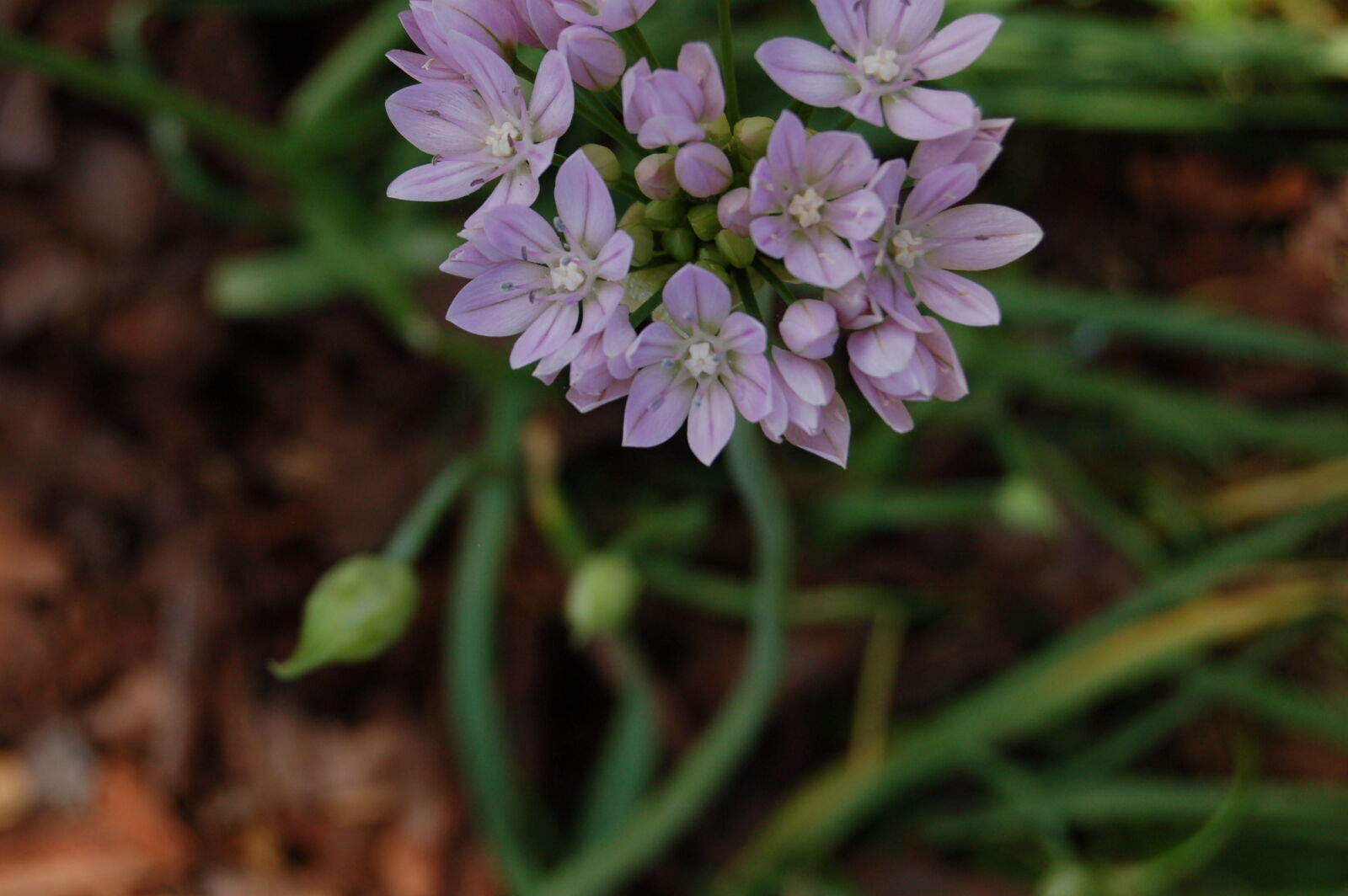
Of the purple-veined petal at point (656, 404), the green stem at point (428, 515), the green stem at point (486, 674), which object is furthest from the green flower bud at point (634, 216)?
the green stem at point (486, 674)

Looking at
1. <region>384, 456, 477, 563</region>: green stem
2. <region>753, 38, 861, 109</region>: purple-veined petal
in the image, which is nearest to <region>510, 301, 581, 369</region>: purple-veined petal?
<region>753, 38, 861, 109</region>: purple-veined petal

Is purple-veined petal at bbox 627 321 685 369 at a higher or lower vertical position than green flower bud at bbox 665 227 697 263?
lower

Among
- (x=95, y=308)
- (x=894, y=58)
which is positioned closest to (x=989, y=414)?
(x=894, y=58)

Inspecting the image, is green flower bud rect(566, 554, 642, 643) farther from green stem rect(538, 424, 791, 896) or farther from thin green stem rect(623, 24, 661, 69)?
thin green stem rect(623, 24, 661, 69)

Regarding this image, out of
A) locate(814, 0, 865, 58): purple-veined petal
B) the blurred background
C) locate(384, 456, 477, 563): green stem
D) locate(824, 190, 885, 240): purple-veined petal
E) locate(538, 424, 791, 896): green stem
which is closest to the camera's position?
locate(824, 190, 885, 240): purple-veined petal

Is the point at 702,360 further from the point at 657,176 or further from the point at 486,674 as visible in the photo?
the point at 486,674

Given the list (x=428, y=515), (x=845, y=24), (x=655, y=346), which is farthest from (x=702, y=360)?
(x=428, y=515)

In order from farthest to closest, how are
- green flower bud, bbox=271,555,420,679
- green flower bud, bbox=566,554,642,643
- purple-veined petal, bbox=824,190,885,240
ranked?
green flower bud, bbox=566,554,642,643 → green flower bud, bbox=271,555,420,679 → purple-veined petal, bbox=824,190,885,240
